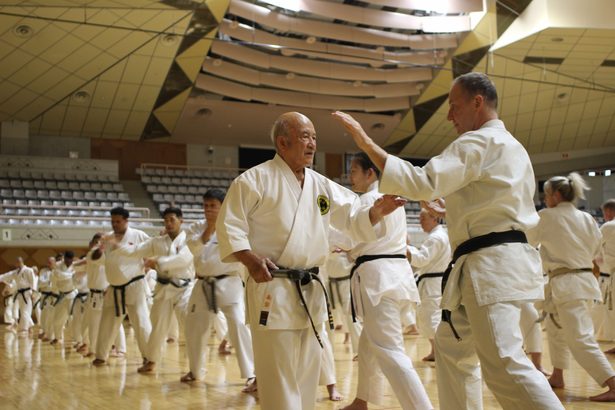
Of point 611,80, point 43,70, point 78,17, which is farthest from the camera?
point 611,80

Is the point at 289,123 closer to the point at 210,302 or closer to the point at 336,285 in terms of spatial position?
the point at 210,302

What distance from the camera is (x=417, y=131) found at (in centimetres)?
2538

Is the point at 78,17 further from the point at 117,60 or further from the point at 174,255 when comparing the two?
the point at 174,255

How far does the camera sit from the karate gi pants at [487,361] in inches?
107

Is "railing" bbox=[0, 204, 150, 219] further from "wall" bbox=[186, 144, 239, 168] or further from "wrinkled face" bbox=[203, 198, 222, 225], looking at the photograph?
"wrinkled face" bbox=[203, 198, 222, 225]

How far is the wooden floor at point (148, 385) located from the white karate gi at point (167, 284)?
0.38 m

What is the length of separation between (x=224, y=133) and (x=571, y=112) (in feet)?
41.1

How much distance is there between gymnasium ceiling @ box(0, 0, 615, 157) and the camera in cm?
1692

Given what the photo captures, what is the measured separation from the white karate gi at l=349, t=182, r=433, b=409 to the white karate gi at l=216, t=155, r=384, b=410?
865mm

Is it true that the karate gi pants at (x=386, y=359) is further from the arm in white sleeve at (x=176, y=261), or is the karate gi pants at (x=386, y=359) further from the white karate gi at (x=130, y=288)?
the white karate gi at (x=130, y=288)

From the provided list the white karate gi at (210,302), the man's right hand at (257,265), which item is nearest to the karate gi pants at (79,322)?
the white karate gi at (210,302)

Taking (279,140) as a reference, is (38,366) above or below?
below

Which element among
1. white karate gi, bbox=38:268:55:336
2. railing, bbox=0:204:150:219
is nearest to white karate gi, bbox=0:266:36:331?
white karate gi, bbox=38:268:55:336

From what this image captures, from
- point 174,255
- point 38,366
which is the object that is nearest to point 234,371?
point 174,255
